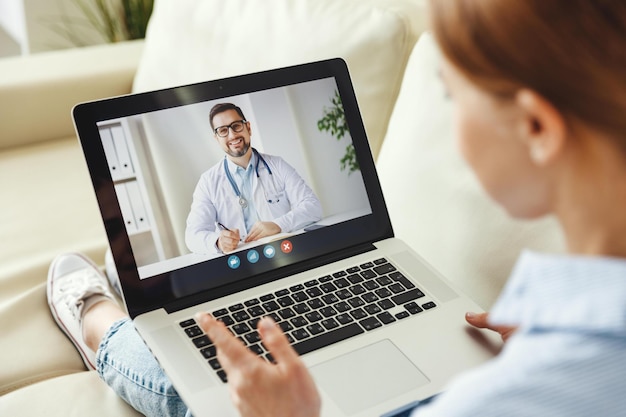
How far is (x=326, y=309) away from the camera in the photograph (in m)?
0.91

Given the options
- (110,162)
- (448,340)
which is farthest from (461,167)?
(110,162)

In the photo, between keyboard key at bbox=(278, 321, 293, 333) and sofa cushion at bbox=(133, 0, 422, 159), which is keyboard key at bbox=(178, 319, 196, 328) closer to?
keyboard key at bbox=(278, 321, 293, 333)

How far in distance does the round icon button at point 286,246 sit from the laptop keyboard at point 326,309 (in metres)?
0.05

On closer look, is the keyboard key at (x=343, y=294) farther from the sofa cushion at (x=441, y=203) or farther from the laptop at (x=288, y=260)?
the sofa cushion at (x=441, y=203)

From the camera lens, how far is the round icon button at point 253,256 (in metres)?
0.96

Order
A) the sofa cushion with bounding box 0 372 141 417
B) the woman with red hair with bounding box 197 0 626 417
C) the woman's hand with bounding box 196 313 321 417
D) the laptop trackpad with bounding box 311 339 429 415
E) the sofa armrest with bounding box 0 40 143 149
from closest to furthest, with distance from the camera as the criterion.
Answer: the woman with red hair with bounding box 197 0 626 417
the woman's hand with bounding box 196 313 321 417
the laptop trackpad with bounding box 311 339 429 415
the sofa cushion with bounding box 0 372 141 417
the sofa armrest with bounding box 0 40 143 149

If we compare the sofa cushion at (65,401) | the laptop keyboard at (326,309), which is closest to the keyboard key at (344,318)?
the laptop keyboard at (326,309)

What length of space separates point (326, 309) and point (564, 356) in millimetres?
472

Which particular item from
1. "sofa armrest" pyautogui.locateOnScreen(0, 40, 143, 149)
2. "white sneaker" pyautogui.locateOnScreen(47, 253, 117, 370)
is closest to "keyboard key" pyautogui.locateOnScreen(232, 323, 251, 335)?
"white sneaker" pyautogui.locateOnScreen(47, 253, 117, 370)

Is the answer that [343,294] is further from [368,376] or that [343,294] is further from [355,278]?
[368,376]

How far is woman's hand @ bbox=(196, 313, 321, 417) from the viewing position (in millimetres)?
634

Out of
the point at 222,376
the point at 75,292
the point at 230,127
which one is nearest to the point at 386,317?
the point at 222,376

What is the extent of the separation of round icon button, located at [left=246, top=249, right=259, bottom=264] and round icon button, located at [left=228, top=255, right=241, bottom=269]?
15mm

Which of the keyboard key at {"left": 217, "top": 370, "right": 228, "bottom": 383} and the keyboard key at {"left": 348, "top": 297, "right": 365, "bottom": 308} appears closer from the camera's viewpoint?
the keyboard key at {"left": 217, "top": 370, "right": 228, "bottom": 383}
